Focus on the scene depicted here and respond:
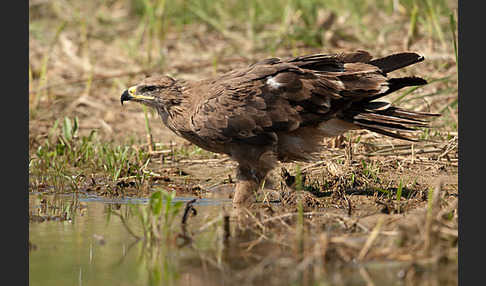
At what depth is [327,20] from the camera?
11.0 metres

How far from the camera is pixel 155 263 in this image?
445 centimetres

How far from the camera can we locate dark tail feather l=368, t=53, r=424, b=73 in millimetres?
6547

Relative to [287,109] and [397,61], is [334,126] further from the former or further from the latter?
[397,61]

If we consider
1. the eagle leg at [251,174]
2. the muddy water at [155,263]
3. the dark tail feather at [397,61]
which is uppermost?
the dark tail feather at [397,61]

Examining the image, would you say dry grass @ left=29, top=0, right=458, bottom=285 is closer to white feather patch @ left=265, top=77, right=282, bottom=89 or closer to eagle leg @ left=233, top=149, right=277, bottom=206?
eagle leg @ left=233, top=149, right=277, bottom=206

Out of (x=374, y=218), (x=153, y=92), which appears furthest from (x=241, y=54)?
(x=374, y=218)

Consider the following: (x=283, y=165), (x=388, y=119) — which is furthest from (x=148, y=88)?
(x=388, y=119)

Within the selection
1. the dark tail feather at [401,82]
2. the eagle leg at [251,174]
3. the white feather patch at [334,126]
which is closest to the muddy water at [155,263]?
the eagle leg at [251,174]

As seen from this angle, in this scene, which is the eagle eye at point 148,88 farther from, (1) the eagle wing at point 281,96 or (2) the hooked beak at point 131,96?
(1) the eagle wing at point 281,96

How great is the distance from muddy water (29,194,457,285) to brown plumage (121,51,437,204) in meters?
0.85

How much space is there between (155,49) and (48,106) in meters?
2.10

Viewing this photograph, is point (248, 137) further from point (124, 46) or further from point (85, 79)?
point (124, 46)

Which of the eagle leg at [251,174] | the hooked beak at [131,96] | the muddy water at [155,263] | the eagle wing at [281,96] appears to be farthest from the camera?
the hooked beak at [131,96]

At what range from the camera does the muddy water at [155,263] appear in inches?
159
